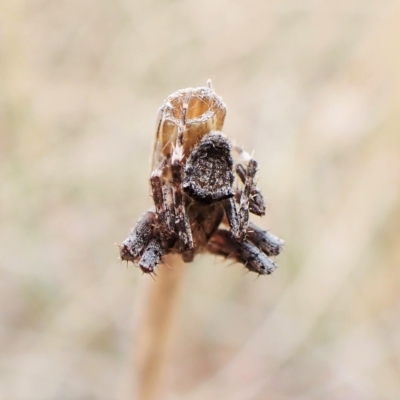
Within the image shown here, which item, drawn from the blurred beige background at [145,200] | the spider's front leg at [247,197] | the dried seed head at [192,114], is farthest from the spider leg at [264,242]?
the blurred beige background at [145,200]

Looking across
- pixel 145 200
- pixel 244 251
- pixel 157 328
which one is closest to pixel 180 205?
pixel 244 251

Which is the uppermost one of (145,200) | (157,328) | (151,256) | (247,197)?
(145,200)

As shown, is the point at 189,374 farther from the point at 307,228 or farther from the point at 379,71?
the point at 379,71

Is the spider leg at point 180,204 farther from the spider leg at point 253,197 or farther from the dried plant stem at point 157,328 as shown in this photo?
the dried plant stem at point 157,328

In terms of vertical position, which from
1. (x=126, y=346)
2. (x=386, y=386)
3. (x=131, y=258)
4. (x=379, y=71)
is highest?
(x=379, y=71)

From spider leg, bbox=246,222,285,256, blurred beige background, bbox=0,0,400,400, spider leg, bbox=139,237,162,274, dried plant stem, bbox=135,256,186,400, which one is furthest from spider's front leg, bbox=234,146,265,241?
blurred beige background, bbox=0,0,400,400

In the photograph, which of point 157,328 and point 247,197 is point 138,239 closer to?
point 247,197

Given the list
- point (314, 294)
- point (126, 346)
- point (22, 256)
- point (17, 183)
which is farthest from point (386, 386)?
point (17, 183)
